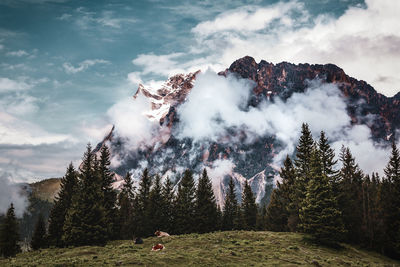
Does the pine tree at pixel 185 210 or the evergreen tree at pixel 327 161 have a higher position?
the evergreen tree at pixel 327 161

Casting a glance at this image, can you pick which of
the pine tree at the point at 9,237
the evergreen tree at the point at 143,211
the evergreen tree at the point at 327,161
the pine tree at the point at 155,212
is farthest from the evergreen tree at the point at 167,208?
the evergreen tree at the point at 327,161

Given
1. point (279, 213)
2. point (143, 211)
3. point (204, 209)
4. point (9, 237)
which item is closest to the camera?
point (204, 209)

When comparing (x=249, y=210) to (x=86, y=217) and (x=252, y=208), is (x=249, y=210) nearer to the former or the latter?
(x=252, y=208)

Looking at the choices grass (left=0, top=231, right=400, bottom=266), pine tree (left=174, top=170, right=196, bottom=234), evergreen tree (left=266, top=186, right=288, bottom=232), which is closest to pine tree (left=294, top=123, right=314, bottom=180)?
evergreen tree (left=266, top=186, right=288, bottom=232)

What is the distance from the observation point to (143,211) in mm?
69125

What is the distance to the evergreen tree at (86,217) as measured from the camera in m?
46.5

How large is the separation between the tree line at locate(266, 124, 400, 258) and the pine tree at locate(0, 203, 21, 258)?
6261 centimetres

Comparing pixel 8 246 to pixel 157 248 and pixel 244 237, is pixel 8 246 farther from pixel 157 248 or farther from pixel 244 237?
pixel 244 237

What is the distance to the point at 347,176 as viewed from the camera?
200 feet

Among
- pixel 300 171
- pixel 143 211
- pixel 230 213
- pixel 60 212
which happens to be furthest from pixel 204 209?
pixel 60 212

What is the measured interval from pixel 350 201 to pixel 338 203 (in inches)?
98.4

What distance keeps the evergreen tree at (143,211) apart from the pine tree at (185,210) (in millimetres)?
6424

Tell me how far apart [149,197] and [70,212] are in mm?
23126

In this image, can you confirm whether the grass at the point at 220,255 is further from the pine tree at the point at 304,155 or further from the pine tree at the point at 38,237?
the pine tree at the point at 38,237
